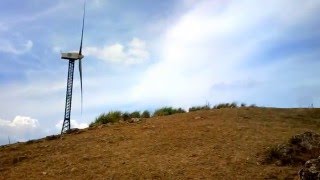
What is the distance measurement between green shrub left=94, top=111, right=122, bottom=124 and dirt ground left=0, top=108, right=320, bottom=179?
10.1ft

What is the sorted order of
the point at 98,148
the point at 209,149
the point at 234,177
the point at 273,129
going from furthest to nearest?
1. the point at 273,129
2. the point at 98,148
3. the point at 209,149
4. the point at 234,177

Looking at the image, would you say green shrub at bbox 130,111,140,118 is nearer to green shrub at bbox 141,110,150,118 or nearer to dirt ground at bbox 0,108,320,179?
green shrub at bbox 141,110,150,118

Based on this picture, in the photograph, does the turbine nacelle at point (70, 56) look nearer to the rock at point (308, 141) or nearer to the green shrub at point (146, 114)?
the green shrub at point (146, 114)

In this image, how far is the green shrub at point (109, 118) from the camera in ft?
78.5

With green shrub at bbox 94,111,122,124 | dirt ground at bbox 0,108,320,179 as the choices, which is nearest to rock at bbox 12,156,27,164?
dirt ground at bbox 0,108,320,179

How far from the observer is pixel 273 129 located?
18.4 metres

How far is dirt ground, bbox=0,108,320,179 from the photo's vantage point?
1383 centimetres

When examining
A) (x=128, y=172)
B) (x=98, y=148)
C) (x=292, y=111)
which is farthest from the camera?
(x=292, y=111)

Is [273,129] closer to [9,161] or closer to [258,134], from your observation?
[258,134]

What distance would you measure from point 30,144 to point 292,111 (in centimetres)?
1278

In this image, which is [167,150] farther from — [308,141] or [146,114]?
[146,114]

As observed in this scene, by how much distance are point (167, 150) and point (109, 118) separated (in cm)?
850

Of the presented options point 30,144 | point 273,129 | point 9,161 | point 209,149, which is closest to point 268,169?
point 209,149

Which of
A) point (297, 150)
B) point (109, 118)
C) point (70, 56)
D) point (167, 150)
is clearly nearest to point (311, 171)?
point (297, 150)
